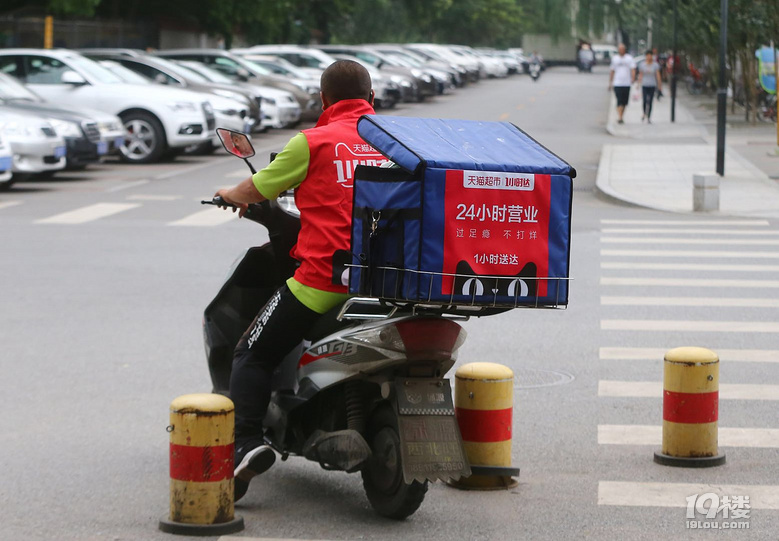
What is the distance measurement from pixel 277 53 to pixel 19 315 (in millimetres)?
31066

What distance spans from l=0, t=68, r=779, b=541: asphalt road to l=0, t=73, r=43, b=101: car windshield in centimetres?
549

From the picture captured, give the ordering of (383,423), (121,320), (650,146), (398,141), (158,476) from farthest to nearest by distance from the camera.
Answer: (650,146), (121,320), (158,476), (383,423), (398,141)

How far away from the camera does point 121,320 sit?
9492 millimetres

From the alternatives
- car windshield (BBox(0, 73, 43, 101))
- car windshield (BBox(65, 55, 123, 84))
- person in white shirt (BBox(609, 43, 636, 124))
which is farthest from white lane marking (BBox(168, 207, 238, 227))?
person in white shirt (BBox(609, 43, 636, 124))

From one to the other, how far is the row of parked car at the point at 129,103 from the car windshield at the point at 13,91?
0.02 m

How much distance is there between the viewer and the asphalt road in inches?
205

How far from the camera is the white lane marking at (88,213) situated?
1536cm

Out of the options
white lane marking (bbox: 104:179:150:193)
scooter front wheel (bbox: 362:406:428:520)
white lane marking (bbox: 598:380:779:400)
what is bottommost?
white lane marking (bbox: 104:179:150:193)

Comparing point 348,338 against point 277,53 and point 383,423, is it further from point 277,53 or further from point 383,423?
point 277,53

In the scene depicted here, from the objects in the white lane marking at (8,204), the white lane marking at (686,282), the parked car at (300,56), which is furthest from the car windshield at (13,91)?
the parked car at (300,56)

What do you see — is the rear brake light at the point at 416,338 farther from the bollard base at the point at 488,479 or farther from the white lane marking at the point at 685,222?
the white lane marking at the point at 685,222

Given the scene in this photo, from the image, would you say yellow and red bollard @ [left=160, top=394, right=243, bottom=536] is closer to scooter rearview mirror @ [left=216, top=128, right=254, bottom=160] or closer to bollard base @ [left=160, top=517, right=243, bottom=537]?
bollard base @ [left=160, top=517, right=243, bottom=537]

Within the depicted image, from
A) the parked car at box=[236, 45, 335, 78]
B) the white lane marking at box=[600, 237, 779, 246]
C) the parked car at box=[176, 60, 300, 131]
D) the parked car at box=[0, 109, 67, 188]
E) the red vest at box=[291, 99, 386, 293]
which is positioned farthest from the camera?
the parked car at box=[236, 45, 335, 78]

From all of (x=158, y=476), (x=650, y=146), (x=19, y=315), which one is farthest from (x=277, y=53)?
(x=158, y=476)
